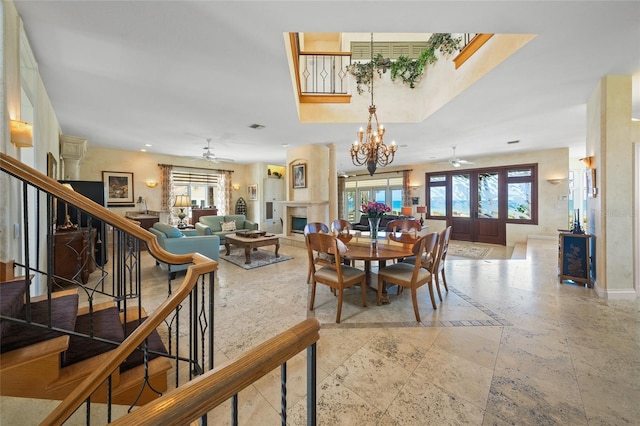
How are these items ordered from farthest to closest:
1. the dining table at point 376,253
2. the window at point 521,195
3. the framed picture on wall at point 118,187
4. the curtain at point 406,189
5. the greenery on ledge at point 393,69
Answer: the curtain at point 406,189 → the window at point 521,195 → the framed picture on wall at point 118,187 → the greenery on ledge at point 393,69 → the dining table at point 376,253

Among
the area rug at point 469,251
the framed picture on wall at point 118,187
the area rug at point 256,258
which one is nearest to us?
the area rug at point 256,258

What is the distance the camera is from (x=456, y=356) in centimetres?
201

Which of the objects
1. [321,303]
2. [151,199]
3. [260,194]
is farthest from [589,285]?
[151,199]

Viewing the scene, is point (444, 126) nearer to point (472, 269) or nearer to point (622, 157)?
point (622, 157)

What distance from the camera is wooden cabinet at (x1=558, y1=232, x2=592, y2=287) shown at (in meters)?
3.46

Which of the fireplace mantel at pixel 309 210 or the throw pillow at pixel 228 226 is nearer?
the fireplace mantel at pixel 309 210

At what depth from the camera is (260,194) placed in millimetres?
9391

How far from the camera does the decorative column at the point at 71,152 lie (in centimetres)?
509

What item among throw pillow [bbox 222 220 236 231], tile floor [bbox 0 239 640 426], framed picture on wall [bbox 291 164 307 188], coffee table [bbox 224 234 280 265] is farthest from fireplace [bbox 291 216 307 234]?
tile floor [bbox 0 239 640 426]

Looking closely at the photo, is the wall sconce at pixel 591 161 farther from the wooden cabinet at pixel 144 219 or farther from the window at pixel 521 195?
the wooden cabinet at pixel 144 219

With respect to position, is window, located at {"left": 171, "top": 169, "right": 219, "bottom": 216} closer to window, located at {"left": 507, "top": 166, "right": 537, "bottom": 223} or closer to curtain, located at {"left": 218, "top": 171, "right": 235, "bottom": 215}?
curtain, located at {"left": 218, "top": 171, "right": 235, "bottom": 215}

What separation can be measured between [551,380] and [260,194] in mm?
8778

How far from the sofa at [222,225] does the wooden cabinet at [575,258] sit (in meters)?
6.52

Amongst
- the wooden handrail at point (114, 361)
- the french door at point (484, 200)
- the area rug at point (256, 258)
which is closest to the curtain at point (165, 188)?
the area rug at point (256, 258)
